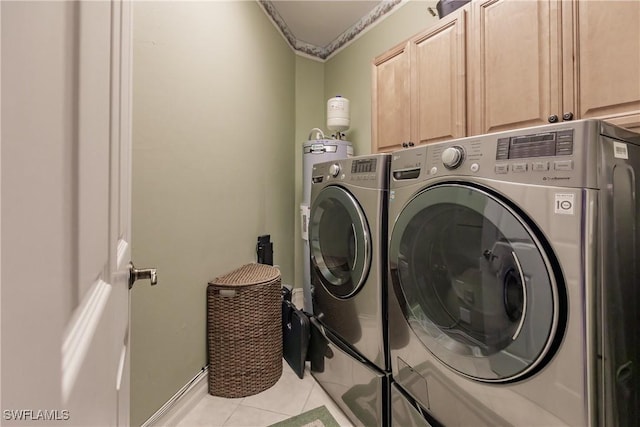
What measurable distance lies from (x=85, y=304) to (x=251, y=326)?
1.31m

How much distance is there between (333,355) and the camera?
57.4 inches

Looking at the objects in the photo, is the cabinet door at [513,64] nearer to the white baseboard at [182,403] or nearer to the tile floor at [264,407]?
the tile floor at [264,407]

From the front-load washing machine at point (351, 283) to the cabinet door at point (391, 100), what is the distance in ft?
1.53

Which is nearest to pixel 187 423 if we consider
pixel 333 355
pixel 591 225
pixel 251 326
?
→ pixel 251 326

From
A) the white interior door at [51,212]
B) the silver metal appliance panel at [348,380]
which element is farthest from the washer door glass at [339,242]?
the white interior door at [51,212]

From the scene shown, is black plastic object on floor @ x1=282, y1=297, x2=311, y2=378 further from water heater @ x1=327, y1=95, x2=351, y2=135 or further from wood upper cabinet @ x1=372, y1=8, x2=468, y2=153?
water heater @ x1=327, y1=95, x2=351, y2=135

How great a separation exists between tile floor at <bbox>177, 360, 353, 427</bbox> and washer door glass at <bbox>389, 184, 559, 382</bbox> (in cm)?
78

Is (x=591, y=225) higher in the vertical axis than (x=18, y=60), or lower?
lower

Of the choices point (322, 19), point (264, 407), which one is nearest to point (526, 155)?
point (264, 407)

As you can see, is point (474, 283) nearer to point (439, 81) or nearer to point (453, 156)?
point (453, 156)

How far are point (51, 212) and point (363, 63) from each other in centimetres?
268

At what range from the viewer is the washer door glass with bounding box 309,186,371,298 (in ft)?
4.12

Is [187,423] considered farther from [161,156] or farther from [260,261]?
[161,156]

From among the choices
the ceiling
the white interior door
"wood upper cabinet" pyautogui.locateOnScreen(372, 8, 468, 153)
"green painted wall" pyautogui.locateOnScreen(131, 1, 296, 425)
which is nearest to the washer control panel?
"wood upper cabinet" pyautogui.locateOnScreen(372, 8, 468, 153)
